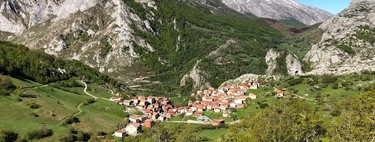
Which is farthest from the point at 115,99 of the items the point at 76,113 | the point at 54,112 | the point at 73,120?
the point at 73,120

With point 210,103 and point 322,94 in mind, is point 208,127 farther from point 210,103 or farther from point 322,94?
point 322,94

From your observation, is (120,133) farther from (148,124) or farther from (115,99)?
(115,99)

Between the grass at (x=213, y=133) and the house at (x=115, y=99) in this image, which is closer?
the grass at (x=213, y=133)

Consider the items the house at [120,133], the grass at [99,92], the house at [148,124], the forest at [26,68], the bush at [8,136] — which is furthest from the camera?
the grass at [99,92]

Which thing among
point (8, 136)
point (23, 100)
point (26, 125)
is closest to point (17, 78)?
point (23, 100)

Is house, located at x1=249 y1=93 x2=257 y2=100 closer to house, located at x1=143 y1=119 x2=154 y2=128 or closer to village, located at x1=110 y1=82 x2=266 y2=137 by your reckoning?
village, located at x1=110 y1=82 x2=266 y2=137

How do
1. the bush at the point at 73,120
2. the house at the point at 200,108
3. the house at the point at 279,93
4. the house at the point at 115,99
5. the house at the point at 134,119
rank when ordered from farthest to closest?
1. the house at the point at 115,99
2. the house at the point at 200,108
3. the house at the point at 279,93
4. the house at the point at 134,119
5. the bush at the point at 73,120

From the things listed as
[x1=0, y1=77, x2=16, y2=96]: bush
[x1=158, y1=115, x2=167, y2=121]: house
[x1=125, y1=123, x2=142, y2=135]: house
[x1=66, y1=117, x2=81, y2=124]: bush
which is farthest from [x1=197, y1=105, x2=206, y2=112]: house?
[x1=0, y1=77, x2=16, y2=96]: bush

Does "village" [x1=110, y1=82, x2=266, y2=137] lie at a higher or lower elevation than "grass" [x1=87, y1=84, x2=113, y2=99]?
lower

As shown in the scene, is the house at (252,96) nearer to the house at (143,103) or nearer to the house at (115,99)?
the house at (143,103)

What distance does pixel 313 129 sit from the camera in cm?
5272

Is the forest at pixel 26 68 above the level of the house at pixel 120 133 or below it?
above

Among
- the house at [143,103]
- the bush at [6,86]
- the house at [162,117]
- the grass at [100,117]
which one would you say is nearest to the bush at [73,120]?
the grass at [100,117]

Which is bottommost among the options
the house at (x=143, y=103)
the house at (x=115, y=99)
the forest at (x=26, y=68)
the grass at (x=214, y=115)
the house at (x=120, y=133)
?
the house at (x=120, y=133)
